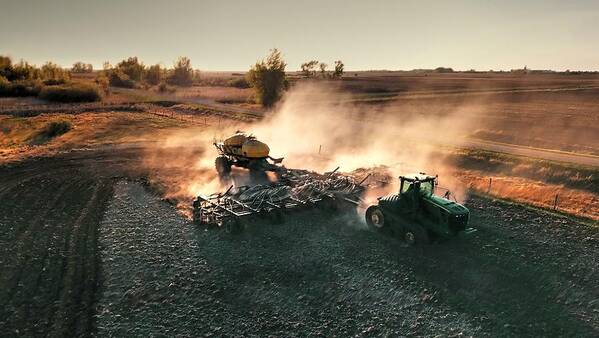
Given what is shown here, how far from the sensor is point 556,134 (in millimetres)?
49812

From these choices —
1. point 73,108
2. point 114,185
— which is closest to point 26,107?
point 73,108

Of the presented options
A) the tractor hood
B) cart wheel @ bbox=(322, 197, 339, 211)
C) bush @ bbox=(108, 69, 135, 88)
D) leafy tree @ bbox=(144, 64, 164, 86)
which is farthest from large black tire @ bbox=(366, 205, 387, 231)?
leafy tree @ bbox=(144, 64, 164, 86)

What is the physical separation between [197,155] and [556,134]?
41.5 metres

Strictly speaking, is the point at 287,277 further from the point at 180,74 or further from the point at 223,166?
the point at 180,74

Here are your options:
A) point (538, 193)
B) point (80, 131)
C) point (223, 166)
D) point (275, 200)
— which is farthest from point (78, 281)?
point (80, 131)

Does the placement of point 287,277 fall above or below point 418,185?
below

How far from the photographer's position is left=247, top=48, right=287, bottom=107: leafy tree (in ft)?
227

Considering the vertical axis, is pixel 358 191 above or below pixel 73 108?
below

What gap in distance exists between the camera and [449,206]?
18.3 meters

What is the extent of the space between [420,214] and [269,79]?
5375cm

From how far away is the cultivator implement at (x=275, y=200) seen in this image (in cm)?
2141

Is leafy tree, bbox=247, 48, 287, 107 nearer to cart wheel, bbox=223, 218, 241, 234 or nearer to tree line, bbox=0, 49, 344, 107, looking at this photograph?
tree line, bbox=0, 49, 344, 107

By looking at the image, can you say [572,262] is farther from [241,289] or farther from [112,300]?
[112,300]

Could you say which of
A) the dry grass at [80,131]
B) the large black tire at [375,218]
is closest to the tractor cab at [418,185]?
the large black tire at [375,218]
